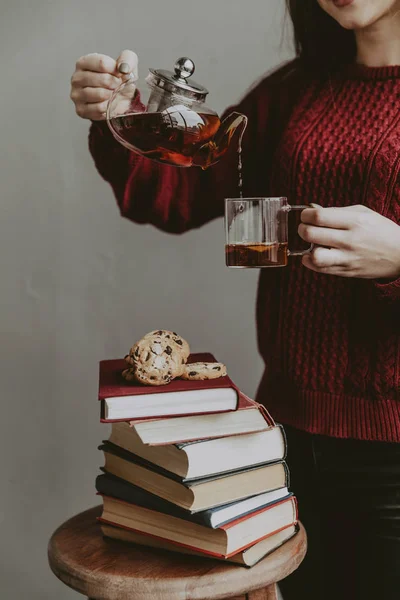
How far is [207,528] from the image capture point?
0.91 m

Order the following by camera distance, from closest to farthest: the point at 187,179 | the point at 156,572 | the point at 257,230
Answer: the point at 156,572
the point at 257,230
the point at 187,179

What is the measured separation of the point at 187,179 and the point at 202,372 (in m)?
0.52

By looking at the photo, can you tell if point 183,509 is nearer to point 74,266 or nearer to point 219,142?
point 219,142

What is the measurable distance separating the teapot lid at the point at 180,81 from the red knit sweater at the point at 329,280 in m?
0.27

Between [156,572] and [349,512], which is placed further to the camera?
[349,512]

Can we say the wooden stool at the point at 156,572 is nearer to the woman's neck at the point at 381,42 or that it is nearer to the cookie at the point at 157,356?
the cookie at the point at 157,356

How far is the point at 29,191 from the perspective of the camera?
156cm

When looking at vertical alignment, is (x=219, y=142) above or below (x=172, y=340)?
above

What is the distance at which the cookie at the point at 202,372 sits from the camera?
972 mm

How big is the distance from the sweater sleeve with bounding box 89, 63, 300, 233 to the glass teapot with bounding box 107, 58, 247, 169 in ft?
0.77

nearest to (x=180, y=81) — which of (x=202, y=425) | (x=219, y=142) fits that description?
(x=219, y=142)

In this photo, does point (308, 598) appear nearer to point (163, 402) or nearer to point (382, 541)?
point (382, 541)

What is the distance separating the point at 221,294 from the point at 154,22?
0.60 metres

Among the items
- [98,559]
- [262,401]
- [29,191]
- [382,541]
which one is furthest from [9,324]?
[382,541]
